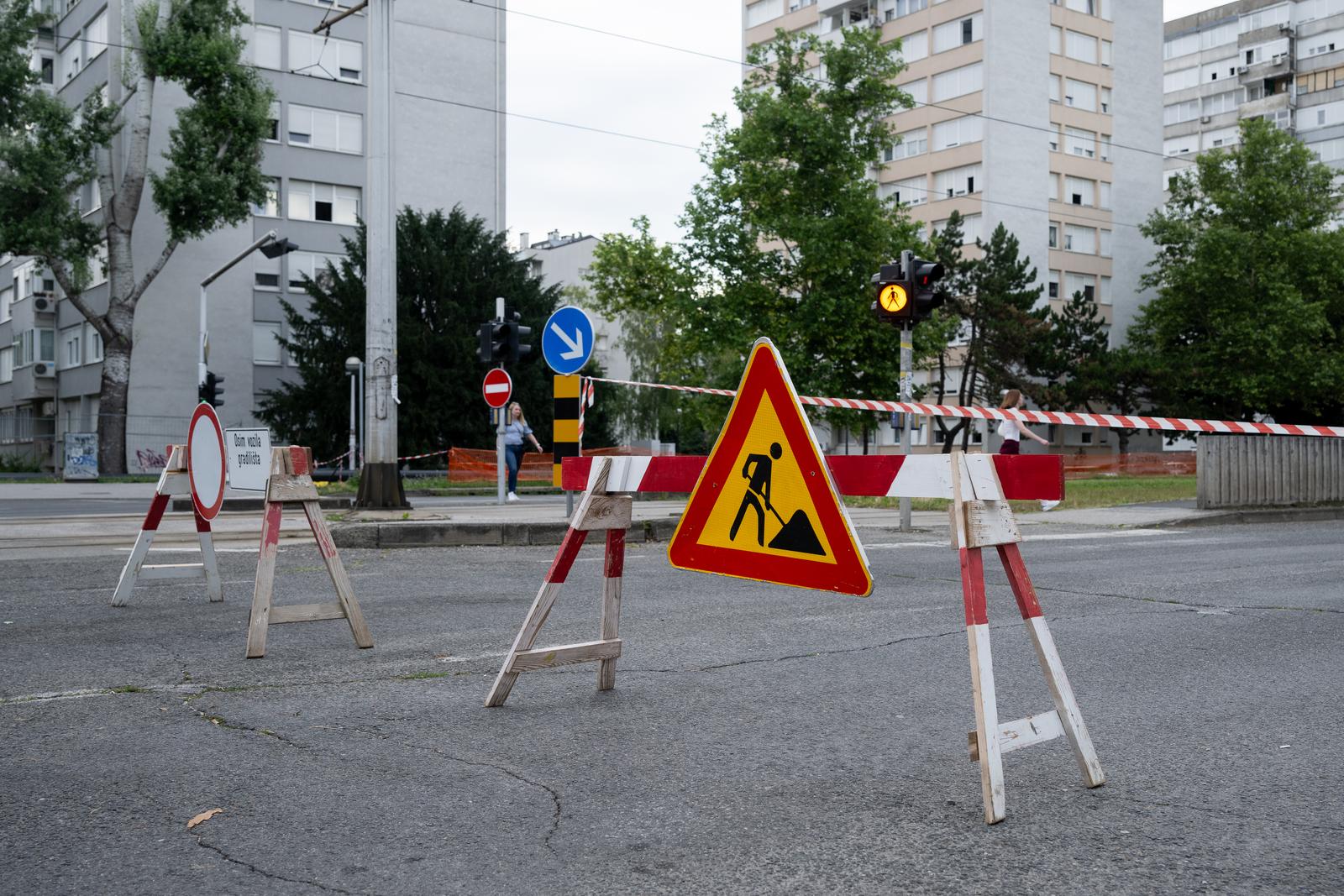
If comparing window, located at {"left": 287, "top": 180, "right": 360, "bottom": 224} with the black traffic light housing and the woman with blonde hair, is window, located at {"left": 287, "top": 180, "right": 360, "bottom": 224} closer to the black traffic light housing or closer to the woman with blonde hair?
the woman with blonde hair

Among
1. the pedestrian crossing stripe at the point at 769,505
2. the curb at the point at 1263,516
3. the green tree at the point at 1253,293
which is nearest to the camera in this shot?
the pedestrian crossing stripe at the point at 769,505

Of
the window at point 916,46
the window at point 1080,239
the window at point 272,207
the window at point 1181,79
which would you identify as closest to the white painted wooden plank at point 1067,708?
the window at point 272,207

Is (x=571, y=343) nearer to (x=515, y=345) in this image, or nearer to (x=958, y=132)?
(x=515, y=345)

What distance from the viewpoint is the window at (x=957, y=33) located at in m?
64.8

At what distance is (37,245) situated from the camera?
1592 inches

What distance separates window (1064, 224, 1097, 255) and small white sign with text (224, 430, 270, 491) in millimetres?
65110

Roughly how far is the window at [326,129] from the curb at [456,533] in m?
38.7

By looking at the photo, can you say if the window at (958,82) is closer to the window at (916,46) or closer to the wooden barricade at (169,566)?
the window at (916,46)

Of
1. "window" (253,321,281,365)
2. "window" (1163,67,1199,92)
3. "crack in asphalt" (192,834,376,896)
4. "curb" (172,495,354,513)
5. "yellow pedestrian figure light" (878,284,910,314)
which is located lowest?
"crack in asphalt" (192,834,376,896)

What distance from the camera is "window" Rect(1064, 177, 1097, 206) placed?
68.2 meters

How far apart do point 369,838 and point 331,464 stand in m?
39.6

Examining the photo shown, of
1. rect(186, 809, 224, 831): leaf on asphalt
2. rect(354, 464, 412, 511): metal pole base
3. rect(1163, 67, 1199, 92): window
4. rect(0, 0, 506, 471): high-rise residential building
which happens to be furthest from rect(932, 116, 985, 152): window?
rect(186, 809, 224, 831): leaf on asphalt

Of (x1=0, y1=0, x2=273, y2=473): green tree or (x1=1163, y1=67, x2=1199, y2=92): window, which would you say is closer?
(x1=0, y1=0, x2=273, y2=473): green tree

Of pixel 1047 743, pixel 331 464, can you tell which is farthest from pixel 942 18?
pixel 1047 743
